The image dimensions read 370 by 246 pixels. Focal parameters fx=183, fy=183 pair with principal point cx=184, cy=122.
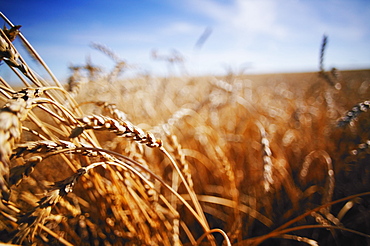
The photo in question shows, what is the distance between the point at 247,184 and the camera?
114cm

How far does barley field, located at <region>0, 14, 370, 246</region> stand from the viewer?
32cm

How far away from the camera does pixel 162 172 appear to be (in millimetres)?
1106

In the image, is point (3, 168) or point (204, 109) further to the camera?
point (204, 109)

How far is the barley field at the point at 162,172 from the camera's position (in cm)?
32

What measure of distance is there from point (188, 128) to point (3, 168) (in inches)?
54.9

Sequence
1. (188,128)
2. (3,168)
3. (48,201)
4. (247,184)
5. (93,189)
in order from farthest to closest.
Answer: (188,128), (247,184), (93,189), (48,201), (3,168)

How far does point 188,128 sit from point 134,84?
25.2 inches

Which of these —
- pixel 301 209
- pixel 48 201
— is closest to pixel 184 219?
pixel 301 209

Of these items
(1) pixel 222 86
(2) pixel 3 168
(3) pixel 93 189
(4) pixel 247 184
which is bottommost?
(4) pixel 247 184

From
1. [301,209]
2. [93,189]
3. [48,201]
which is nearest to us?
[48,201]

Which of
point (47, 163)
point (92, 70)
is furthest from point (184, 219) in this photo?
point (92, 70)

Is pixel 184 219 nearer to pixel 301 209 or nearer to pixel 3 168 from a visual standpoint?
pixel 301 209

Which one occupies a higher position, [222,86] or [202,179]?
[222,86]

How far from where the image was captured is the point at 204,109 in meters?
1.70
